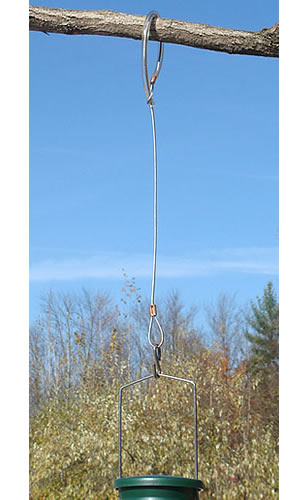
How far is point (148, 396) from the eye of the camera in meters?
3.53

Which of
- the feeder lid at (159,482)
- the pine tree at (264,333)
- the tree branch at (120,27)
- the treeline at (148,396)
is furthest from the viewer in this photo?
the pine tree at (264,333)

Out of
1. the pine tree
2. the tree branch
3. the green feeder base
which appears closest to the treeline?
the pine tree

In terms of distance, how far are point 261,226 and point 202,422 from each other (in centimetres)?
121

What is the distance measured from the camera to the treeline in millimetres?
3430

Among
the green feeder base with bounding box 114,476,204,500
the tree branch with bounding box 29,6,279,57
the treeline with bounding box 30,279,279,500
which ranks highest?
the tree branch with bounding box 29,6,279,57

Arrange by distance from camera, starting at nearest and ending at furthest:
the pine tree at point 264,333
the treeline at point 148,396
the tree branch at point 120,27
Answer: the tree branch at point 120,27 → the treeline at point 148,396 → the pine tree at point 264,333

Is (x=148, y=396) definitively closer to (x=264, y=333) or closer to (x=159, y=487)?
(x=264, y=333)

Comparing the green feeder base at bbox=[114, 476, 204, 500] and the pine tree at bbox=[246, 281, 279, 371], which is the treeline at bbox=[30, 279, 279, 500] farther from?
the green feeder base at bbox=[114, 476, 204, 500]

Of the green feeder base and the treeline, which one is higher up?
the green feeder base

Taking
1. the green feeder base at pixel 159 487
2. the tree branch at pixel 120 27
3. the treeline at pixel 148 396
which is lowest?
the treeline at pixel 148 396

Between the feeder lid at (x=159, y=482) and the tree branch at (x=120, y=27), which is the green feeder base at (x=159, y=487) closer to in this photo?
the feeder lid at (x=159, y=482)

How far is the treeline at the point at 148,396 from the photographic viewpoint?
3.43 m

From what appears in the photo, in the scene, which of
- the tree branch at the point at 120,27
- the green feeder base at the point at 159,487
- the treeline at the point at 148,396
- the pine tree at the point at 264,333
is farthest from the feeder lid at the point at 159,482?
the pine tree at the point at 264,333
